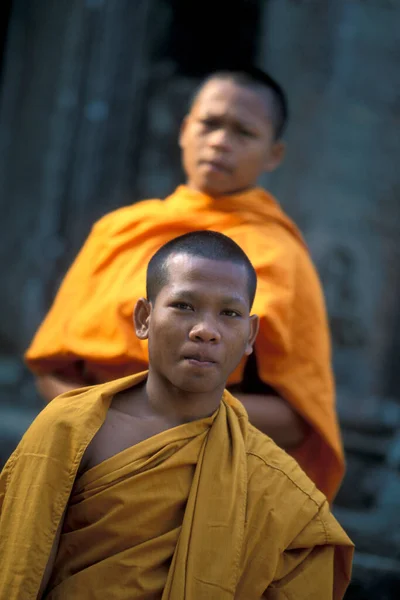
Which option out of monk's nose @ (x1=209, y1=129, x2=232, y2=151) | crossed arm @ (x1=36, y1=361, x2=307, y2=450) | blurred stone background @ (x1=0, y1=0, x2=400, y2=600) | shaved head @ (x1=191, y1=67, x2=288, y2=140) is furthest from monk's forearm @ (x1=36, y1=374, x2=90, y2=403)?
blurred stone background @ (x1=0, y1=0, x2=400, y2=600)

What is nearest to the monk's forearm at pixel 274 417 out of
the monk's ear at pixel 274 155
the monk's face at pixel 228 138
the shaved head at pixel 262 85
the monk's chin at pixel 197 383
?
the monk's chin at pixel 197 383

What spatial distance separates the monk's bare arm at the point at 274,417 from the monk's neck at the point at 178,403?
516 millimetres

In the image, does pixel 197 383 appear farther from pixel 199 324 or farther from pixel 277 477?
pixel 277 477

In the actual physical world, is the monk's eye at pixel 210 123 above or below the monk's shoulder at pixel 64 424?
above

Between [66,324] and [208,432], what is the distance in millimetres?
936

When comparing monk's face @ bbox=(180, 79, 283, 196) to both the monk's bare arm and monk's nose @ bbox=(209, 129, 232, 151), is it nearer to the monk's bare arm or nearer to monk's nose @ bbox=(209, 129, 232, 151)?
monk's nose @ bbox=(209, 129, 232, 151)

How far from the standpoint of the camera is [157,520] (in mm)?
1808

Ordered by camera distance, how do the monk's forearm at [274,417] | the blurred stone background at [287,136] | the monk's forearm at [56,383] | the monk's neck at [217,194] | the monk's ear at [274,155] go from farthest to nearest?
the blurred stone background at [287,136], the monk's ear at [274,155], the monk's neck at [217,194], the monk's forearm at [56,383], the monk's forearm at [274,417]

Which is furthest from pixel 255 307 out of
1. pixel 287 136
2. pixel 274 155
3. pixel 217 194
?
pixel 287 136

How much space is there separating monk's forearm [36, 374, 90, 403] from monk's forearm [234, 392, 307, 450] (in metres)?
0.50

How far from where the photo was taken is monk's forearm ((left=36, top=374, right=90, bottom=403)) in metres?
2.63

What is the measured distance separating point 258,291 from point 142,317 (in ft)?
1.81

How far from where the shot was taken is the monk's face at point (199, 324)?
1.84m

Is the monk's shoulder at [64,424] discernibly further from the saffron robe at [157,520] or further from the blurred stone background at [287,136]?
the blurred stone background at [287,136]
